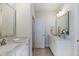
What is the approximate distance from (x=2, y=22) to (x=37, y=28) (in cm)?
107

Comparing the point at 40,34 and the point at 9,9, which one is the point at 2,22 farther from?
the point at 40,34

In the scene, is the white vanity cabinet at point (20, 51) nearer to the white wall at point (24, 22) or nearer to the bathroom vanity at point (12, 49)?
the bathroom vanity at point (12, 49)

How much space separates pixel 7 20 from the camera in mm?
2436

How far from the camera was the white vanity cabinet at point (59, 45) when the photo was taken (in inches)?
104

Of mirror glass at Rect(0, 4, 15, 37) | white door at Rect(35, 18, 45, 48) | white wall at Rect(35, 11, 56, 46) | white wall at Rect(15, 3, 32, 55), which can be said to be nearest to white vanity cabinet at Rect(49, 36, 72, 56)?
white door at Rect(35, 18, 45, 48)

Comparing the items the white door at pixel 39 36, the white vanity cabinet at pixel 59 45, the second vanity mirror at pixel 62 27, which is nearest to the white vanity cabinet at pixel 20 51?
the white door at pixel 39 36

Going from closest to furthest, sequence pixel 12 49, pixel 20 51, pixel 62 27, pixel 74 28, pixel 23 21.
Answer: pixel 12 49 → pixel 20 51 → pixel 74 28 → pixel 23 21 → pixel 62 27

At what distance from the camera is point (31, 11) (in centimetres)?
277

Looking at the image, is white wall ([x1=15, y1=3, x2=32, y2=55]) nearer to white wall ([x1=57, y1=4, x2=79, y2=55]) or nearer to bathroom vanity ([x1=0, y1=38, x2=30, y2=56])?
bathroom vanity ([x1=0, y1=38, x2=30, y2=56])

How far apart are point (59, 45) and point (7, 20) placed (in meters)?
1.18

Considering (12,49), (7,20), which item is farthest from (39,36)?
(12,49)

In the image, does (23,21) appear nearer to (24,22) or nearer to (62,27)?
(24,22)

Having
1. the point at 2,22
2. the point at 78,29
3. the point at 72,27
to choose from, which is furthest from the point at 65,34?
the point at 2,22

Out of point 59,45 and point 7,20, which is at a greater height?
point 7,20
